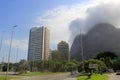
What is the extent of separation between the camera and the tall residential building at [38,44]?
182550 mm

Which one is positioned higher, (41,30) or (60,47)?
(41,30)

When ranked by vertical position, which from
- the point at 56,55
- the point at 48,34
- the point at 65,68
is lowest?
the point at 65,68

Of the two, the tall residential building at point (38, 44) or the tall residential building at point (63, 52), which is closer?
the tall residential building at point (38, 44)

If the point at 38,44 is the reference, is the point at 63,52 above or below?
below

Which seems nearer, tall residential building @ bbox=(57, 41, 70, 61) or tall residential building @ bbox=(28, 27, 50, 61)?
tall residential building @ bbox=(28, 27, 50, 61)

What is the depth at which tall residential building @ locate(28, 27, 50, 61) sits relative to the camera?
182550 millimetres

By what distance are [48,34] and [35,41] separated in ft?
58.2

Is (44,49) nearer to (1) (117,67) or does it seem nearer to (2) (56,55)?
(2) (56,55)

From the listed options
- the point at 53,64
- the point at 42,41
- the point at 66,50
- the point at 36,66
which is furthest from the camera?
the point at 66,50

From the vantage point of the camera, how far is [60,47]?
19638 cm

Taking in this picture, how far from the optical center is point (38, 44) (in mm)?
183625

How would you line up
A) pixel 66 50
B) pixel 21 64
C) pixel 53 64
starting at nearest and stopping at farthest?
pixel 21 64, pixel 53 64, pixel 66 50

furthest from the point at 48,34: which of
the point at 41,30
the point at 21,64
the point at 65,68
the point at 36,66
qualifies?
the point at 21,64

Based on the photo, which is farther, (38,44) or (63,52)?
(63,52)
